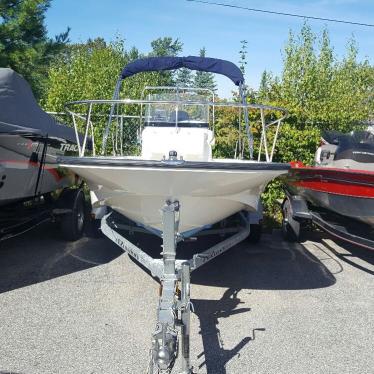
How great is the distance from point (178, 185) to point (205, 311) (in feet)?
4.01

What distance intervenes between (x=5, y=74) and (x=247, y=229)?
140 inches

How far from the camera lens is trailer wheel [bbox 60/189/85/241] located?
659 cm

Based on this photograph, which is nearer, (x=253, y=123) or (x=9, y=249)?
(x=9, y=249)

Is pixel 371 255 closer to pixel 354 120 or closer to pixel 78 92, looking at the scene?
pixel 354 120

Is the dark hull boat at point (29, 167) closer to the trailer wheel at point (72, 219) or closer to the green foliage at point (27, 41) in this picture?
the trailer wheel at point (72, 219)

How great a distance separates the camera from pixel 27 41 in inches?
501

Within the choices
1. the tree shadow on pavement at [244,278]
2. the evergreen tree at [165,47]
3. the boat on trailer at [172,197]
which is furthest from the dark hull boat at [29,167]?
the evergreen tree at [165,47]

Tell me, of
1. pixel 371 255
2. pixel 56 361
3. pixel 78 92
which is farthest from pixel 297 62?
pixel 56 361

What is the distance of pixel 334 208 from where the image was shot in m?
5.94

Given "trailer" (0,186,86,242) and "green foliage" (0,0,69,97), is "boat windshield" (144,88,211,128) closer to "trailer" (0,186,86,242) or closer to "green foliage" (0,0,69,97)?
"trailer" (0,186,86,242)

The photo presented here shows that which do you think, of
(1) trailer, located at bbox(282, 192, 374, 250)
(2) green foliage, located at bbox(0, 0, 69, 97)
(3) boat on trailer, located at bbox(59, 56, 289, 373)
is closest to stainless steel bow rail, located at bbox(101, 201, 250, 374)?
(3) boat on trailer, located at bbox(59, 56, 289, 373)

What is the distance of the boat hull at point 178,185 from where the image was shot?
400 centimetres

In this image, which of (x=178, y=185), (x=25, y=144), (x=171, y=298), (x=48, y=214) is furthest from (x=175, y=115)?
(x=171, y=298)

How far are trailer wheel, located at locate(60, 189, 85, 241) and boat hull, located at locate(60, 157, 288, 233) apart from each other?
1.83m
